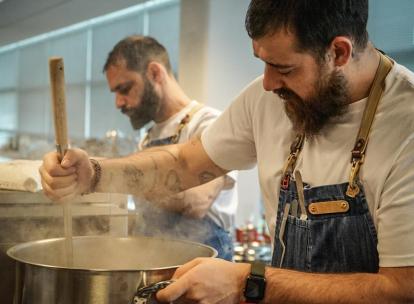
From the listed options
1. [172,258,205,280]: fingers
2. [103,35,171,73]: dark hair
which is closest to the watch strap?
[172,258,205,280]: fingers

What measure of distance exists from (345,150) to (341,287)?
30 cm

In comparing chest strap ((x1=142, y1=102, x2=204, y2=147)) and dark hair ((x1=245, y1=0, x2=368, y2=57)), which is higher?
dark hair ((x1=245, y1=0, x2=368, y2=57))

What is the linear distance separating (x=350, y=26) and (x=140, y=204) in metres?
0.81

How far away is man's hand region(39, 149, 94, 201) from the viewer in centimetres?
114

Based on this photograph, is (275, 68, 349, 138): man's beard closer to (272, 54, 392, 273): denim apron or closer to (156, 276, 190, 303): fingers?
(272, 54, 392, 273): denim apron

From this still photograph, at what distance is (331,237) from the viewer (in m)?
1.14

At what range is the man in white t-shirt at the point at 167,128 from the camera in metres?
1.80

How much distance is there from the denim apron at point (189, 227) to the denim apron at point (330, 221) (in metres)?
0.56

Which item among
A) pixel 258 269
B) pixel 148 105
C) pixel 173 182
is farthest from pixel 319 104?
pixel 148 105

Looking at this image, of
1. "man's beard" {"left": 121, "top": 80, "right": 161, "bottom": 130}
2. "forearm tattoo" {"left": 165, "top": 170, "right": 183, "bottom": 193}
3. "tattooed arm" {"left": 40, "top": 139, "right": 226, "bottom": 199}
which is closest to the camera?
"tattooed arm" {"left": 40, "top": 139, "right": 226, "bottom": 199}

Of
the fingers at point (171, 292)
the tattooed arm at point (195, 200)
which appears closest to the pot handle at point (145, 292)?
the fingers at point (171, 292)

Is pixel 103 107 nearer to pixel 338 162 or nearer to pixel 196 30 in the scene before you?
pixel 196 30

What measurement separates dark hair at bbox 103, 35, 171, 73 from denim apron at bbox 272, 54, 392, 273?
1169 mm

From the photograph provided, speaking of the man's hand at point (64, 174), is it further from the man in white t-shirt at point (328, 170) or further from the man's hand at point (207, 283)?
the man's hand at point (207, 283)
